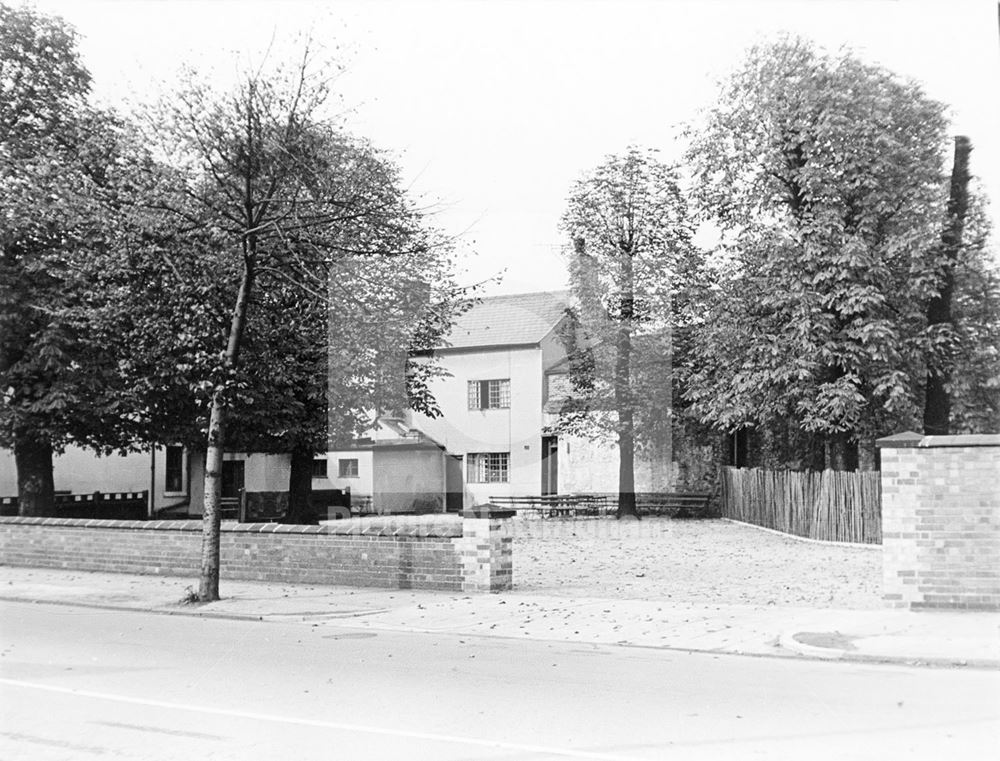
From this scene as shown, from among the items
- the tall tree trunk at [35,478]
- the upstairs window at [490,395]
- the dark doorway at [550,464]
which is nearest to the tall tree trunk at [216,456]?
the tall tree trunk at [35,478]

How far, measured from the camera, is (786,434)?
121 ft

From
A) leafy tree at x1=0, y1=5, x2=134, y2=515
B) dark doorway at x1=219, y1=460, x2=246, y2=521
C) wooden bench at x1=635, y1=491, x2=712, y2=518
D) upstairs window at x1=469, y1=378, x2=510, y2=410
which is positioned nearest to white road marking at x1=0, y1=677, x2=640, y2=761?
leafy tree at x1=0, y1=5, x2=134, y2=515

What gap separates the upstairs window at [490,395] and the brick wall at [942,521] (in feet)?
74.5

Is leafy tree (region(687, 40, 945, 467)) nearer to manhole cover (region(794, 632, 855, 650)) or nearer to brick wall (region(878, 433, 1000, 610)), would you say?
brick wall (region(878, 433, 1000, 610))

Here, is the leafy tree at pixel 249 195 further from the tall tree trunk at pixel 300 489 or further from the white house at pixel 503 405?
the white house at pixel 503 405

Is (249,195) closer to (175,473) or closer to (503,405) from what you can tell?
(503,405)

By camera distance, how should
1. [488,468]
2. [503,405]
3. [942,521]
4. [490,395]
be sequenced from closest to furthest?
[942,521]
[490,395]
[503,405]
[488,468]

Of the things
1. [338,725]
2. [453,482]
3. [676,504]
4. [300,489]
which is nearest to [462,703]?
[338,725]

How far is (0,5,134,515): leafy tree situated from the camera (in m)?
24.6

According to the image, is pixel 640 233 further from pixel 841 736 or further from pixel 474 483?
pixel 841 736

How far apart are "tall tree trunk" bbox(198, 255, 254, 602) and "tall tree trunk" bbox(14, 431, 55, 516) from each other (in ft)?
51.0

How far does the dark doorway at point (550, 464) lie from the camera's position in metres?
40.3

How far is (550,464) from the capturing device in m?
41.1

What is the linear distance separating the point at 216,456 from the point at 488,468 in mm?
23272
